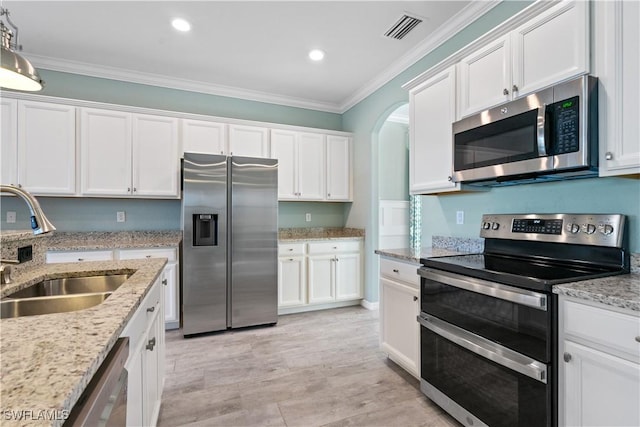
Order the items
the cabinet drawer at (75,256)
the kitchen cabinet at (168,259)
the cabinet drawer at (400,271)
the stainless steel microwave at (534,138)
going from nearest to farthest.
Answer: the stainless steel microwave at (534,138), the cabinet drawer at (400,271), the cabinet drawer at (75,256), the kitchen cabinet at (168,259)

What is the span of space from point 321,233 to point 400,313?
2.22m

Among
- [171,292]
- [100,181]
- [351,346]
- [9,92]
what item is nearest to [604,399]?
[351,346]

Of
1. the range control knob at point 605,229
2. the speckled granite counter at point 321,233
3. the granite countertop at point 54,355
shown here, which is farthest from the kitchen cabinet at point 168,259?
the range control knob at point 605,229

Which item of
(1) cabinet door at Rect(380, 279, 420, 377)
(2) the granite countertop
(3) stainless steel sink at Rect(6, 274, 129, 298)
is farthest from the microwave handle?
(3) stainless steel sink at Rect(6, 274, 129, 298)

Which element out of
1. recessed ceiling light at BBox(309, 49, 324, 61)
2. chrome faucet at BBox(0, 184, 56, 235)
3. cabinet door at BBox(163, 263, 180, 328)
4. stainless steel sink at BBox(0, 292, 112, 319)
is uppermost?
recessed ceiling light at BBox(309, 49, 324, 61)

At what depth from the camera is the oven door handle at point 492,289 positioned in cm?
134

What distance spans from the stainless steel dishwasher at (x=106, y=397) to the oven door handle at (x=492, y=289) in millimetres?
1555

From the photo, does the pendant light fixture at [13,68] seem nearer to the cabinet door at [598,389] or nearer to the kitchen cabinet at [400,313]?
the kitchen cabinet at [400,313]

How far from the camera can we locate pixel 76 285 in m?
1.58

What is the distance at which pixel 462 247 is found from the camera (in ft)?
8.27

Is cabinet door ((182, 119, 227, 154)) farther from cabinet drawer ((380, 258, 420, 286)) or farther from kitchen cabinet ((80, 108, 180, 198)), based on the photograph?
cabinet drawer ((380, 258, 420, 286))

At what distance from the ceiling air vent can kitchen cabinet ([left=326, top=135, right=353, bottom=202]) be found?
63.1 inches

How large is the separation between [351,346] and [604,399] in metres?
1.94

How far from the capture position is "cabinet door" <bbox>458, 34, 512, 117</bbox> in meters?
1.86
